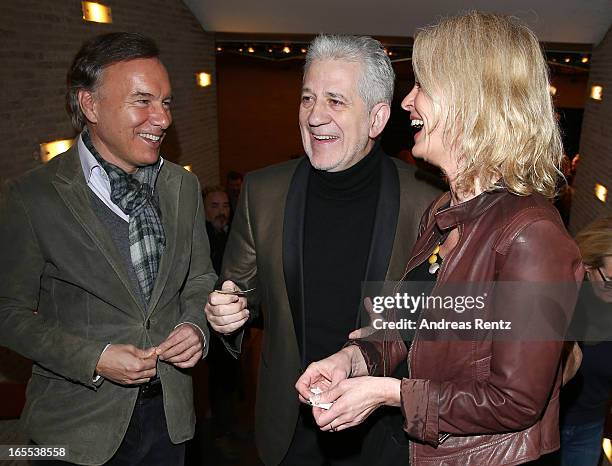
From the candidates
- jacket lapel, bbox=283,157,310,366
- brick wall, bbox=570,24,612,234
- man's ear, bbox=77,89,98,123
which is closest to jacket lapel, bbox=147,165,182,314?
man's ear, bbox=77,89,98,123

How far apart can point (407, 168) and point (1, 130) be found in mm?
3637

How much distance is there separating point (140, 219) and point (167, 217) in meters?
0.14

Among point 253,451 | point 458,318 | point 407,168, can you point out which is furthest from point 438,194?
point 253,451

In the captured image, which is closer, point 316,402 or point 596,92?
point 316,402

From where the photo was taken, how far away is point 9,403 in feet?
12.4

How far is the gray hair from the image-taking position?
6.66 feet

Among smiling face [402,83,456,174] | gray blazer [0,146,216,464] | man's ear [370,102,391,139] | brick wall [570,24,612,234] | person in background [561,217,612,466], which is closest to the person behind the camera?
smiling face [402,83,456,174]

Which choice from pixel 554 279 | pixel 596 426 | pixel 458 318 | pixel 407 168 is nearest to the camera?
pixel 554 279

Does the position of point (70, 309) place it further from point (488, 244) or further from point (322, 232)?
point (488, 244)

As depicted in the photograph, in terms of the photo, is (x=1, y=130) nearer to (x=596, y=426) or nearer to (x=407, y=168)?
(x=407, y=168)

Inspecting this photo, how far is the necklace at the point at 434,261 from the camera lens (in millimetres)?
1572

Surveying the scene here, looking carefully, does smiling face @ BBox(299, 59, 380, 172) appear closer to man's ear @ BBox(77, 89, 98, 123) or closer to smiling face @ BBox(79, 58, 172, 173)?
smiling face @ BBox(79, 58, 172, 173)

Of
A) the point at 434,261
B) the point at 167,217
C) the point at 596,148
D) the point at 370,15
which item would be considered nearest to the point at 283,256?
the point at 167,217

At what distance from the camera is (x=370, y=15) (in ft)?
27.3
